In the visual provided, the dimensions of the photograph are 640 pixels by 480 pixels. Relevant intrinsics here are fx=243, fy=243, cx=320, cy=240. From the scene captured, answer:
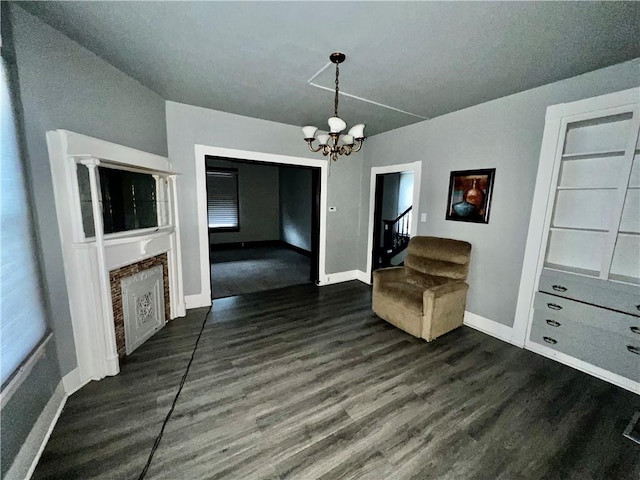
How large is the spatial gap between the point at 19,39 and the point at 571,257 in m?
4.74

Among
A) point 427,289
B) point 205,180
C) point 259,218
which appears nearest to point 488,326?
point 427,289

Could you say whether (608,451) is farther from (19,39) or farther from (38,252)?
(19,39)

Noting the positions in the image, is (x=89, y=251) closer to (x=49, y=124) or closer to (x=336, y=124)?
(x=49, y=124)

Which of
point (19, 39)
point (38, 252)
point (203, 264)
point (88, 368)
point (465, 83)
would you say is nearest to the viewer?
point (19, 39)

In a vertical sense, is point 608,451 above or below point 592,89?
below

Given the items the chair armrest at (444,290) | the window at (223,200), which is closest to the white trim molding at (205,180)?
the chair armrest at (444,290)

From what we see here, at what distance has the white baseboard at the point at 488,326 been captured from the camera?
2.75 meters

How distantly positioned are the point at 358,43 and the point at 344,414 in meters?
2.71

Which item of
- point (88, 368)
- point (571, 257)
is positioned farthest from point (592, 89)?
point (88, 368)

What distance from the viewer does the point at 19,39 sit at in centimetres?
151

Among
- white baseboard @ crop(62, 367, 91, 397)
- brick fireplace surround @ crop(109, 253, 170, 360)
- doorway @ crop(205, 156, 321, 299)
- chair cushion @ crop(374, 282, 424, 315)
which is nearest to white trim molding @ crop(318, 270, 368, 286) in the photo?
doorway @ crop(205, 156, 321, 299)

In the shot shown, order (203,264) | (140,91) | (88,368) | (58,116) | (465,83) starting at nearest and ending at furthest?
(58,116) → (88,368) → (465,83) → (140,91) → (203,264)

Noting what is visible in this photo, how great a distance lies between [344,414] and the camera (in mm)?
1755

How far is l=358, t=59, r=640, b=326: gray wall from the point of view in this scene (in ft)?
7.53
